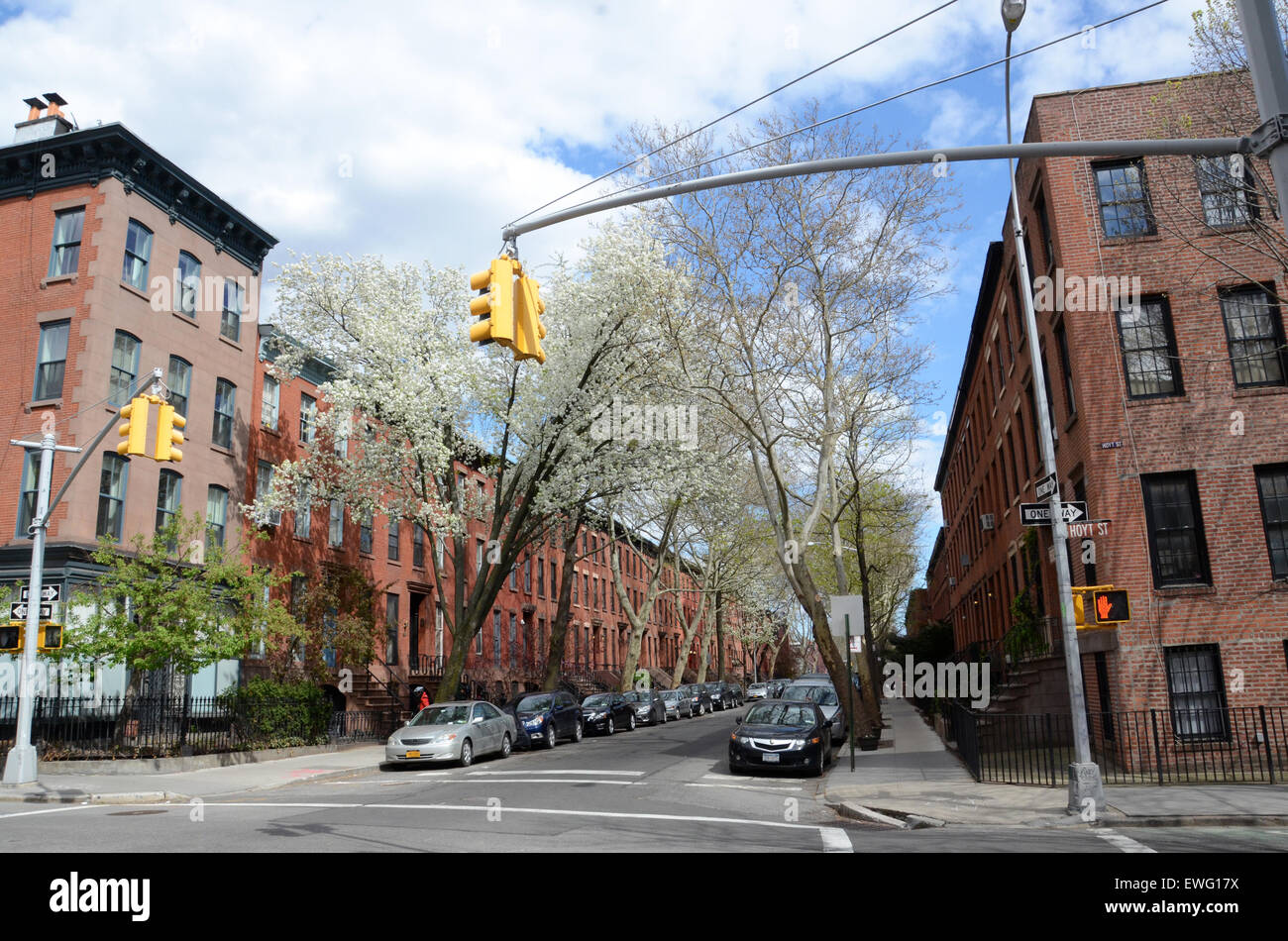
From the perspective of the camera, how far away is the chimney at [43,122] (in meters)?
26.0

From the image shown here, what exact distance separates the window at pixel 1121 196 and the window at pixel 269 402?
2511 cm

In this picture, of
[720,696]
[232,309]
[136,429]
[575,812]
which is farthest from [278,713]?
[720,696]

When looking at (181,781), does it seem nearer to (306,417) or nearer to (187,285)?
(187,285)

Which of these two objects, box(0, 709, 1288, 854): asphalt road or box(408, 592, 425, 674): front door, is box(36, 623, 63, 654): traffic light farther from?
box(408, 592, 425, 674): front door

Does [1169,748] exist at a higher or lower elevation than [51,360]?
lower

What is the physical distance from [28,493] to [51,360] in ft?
11.6

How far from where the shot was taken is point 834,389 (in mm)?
25891

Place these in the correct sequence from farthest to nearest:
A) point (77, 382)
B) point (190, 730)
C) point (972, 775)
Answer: point (77, 382) → point (190, 730) → point (972, 775)

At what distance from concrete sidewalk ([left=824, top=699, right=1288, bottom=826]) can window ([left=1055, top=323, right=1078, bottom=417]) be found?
801 cm

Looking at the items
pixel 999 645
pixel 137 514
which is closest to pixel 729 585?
pixel 999 645

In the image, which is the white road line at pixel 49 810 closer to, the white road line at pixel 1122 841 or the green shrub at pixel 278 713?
the green shrub at pixel 278 713

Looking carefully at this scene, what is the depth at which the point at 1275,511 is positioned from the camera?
17266 mm
